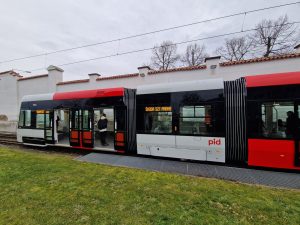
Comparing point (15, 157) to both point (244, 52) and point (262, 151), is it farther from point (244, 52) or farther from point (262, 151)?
point (244, 52)

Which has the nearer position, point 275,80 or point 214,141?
point 275,80

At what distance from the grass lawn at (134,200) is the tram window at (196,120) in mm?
2004

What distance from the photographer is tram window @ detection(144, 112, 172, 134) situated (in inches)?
307

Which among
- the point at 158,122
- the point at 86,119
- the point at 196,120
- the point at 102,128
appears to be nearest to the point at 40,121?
the point at 86,119

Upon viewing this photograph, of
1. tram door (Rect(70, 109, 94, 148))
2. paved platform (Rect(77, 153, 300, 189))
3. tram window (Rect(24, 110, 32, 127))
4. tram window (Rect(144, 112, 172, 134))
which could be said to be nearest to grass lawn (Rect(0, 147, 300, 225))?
paved platform (Rect(77, 153, 300, 189))

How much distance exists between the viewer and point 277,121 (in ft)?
20.5

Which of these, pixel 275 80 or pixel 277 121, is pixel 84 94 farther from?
pixel 277 121

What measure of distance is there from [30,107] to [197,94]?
31.9ft

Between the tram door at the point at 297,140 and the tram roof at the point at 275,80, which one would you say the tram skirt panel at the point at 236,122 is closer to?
the tram roof at the point at 275,80

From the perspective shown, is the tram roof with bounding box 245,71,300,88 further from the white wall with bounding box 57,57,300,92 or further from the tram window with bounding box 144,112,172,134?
the white wall with bounding box 57,57,300,92

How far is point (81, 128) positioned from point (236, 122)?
23.6 feet

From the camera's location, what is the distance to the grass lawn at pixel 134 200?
358 centimetres

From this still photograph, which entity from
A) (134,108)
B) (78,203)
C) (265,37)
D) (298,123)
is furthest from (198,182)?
(265,37)

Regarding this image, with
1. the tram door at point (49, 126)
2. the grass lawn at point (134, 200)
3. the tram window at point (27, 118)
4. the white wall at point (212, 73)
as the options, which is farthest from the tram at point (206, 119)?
the white wall at point (212, 73)
